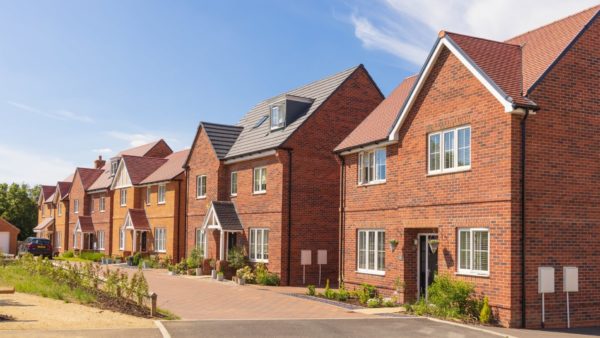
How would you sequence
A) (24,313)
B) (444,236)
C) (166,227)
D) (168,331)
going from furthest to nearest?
(166,227) < (444,236) < (24,313) < (168,331)

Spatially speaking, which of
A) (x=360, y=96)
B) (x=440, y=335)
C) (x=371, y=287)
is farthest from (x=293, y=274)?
(x=440, y=335)

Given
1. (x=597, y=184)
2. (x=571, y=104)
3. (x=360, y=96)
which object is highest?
(x=360, y=96)

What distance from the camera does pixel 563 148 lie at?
1756cm

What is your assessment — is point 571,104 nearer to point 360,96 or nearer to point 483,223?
point 483,223

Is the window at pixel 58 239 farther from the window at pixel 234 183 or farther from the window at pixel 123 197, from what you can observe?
the window at pixel 234 183

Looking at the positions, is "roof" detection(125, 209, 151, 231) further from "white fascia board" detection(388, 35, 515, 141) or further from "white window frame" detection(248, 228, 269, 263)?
"white fascia board" detection(388, 35, 515, 141)

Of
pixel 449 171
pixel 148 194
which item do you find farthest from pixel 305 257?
pixel 148 194

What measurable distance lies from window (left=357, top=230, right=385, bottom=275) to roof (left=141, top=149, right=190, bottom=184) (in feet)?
62.9

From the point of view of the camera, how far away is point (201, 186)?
36.6 meters

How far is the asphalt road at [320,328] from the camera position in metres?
14.5

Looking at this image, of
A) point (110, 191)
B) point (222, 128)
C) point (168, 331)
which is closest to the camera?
point (168, 331)

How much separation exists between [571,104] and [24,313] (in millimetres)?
15450

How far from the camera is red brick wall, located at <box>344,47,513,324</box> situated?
17.0 m

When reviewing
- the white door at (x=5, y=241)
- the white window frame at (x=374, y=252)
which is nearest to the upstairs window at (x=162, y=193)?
the white window frame at (x=374, y=252)
